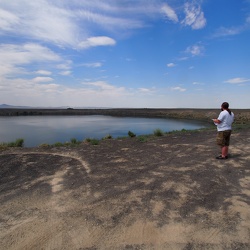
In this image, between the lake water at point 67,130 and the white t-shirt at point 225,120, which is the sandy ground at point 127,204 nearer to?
the white t-shirt at point 225,120

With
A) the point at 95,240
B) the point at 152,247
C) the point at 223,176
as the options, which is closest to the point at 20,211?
the point at 95,240

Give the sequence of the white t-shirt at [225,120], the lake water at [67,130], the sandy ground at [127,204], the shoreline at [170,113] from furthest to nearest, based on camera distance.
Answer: the shoreline at [170,113]
the lake water at [67,130]
the white t-shirt at [225,120]
the sandy ground at [127,204]

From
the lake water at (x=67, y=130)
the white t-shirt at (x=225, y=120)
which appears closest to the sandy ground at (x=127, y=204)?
the white t-shirt at (x=225, y=120)

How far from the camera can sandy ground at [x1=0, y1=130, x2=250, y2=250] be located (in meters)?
3.49

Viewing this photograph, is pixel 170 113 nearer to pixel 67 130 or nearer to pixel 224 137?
pixel 67 130

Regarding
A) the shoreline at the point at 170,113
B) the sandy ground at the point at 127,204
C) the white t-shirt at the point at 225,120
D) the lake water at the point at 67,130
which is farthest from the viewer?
the shoreline at the point at 170,113

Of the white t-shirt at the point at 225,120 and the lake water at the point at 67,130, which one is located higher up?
the white t-shirt at the point at 225,120

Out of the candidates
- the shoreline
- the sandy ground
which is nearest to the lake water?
the sandy ground

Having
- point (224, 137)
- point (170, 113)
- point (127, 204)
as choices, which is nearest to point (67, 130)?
point (224, 137)

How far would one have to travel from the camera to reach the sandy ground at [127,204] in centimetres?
349

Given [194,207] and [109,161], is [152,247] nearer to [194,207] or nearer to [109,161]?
[194,207]

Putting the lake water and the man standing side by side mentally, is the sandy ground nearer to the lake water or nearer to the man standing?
the man standing

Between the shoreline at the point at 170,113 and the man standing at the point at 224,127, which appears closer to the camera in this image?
the man standing at the point at 224,127

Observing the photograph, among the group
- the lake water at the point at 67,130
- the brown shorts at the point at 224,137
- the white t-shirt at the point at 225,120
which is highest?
the white t-shirt at the point at 225,120
